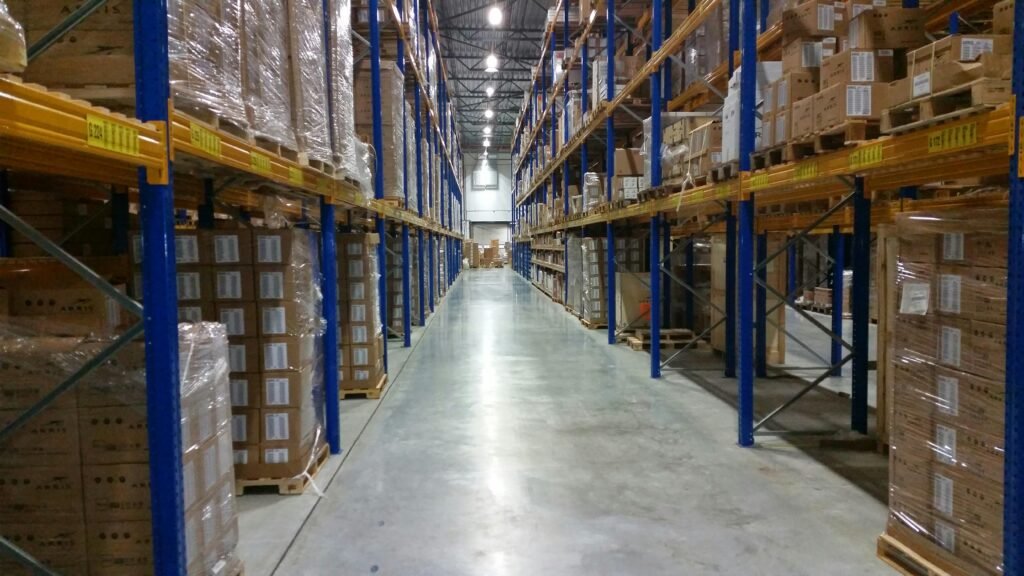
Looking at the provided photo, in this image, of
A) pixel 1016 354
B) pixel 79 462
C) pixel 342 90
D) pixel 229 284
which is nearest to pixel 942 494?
pixel 1016 354

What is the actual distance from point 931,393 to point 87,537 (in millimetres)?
3548

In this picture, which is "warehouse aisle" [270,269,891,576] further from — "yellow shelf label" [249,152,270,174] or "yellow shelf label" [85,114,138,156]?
"yellow shelf label" [85,114,138,156]

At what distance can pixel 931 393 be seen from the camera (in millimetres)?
2842

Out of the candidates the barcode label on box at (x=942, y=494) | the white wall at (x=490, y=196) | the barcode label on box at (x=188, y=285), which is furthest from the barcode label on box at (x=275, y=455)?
the white wall at (x=490, y=196)

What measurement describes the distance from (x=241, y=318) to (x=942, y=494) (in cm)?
379

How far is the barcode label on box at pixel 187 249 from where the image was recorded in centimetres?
381

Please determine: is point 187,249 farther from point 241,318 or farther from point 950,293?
point 950,293

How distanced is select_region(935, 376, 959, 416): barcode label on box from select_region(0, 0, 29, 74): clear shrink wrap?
346 centimetres

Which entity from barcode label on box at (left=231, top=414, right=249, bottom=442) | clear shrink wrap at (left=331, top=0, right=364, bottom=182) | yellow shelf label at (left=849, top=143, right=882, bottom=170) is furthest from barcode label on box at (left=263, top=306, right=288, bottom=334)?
yellow shelf label at (left=849, top=143, right=882, bottom=170)

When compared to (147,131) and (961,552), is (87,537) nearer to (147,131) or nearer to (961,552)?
(147,131)

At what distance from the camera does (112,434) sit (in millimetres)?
2393

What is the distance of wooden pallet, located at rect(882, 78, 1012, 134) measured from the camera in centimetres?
238

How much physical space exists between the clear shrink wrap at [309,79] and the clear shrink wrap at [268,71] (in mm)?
51

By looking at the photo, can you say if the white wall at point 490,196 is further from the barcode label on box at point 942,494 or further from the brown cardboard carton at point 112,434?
the brown cardboard carton at point 112,434
